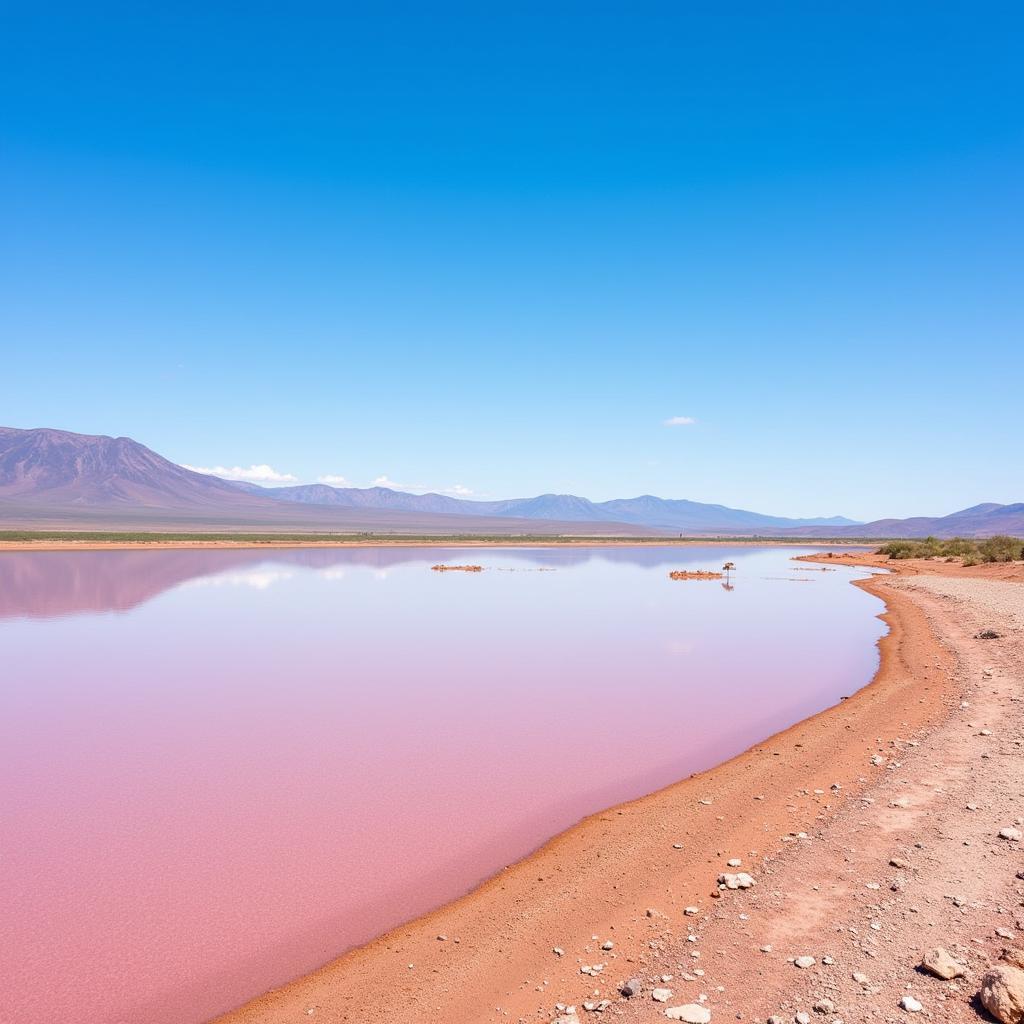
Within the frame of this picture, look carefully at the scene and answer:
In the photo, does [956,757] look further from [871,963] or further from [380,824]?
[380,824]

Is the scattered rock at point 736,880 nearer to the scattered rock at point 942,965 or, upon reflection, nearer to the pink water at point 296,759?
the scattered rock at point 942,965

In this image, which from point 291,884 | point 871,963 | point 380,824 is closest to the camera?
point 871,963

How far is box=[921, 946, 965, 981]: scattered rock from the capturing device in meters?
4.47

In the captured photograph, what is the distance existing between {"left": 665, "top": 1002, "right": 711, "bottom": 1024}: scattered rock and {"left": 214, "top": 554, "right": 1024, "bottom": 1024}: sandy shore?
8 cm

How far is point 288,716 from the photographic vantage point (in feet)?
39.4

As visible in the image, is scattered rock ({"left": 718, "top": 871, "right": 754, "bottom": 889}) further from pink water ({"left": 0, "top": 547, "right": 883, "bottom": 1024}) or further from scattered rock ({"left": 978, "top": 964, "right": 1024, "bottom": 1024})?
pink water ({"left": 0, "top": 547, "right": 883, "bottom": 1024})

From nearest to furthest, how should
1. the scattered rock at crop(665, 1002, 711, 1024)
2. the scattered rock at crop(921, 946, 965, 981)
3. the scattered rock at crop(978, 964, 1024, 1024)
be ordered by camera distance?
the scattered rock at crop(978, 964, 1024, 1024) → the scattered rock at crop(665, 1002, 711, 1024) → the scattered rock at crop(921, 946, 965, 981)

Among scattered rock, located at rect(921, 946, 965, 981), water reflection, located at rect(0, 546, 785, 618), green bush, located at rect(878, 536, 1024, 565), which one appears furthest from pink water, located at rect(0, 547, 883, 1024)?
green bush, located at rect(878, 536, 1024, 565)

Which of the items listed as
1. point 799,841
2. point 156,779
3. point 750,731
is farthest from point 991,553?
point 156,779

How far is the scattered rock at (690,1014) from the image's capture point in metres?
4.27

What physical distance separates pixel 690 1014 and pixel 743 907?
156cm

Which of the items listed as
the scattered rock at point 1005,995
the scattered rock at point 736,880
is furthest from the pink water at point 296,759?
the scattered rock at point 1005,995

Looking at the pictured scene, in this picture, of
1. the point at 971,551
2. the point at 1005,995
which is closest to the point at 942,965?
the point at 1005,995

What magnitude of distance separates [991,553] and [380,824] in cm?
5424
